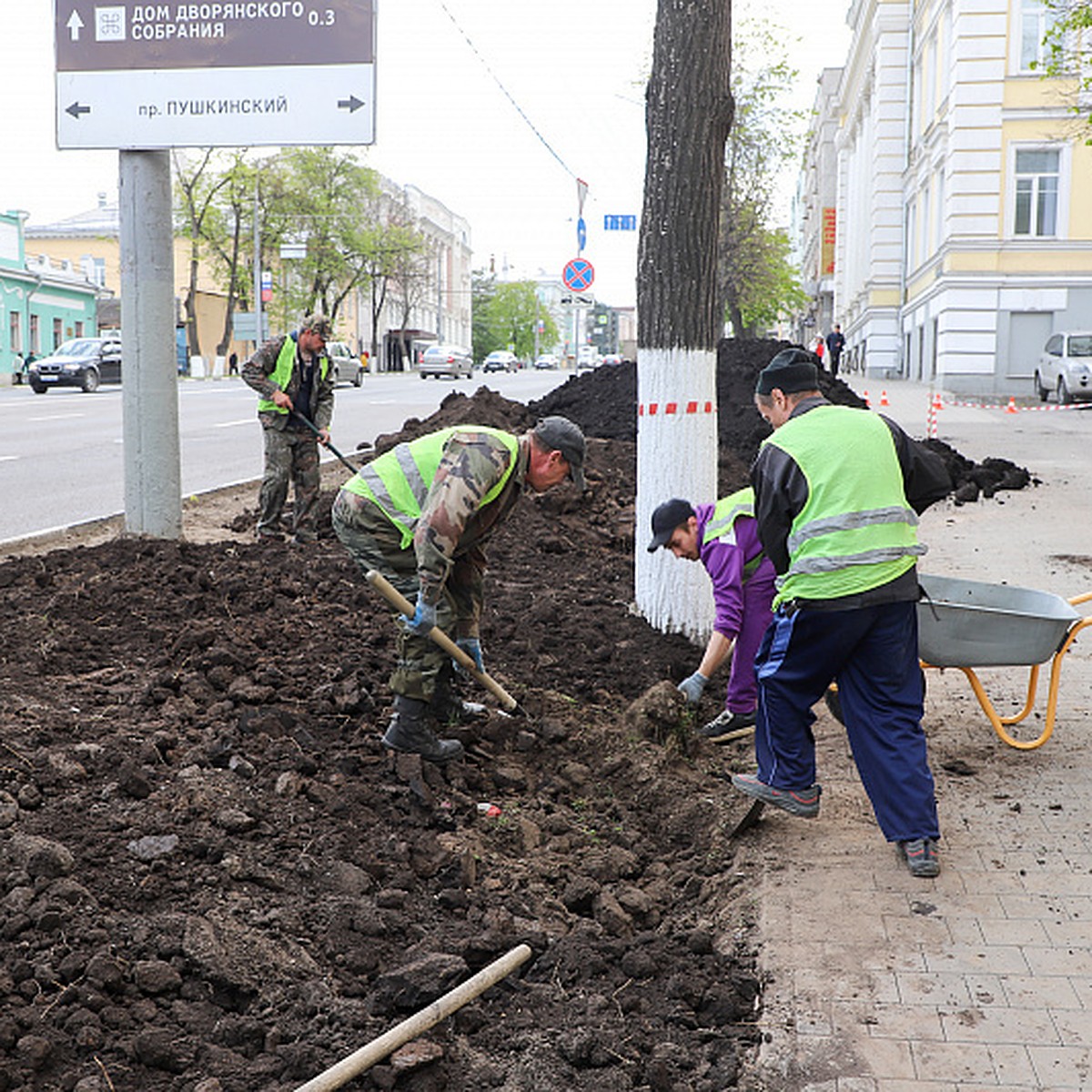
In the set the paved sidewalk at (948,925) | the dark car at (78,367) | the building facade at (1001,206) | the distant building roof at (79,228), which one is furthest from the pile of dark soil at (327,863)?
the distant building roof at (79,228)

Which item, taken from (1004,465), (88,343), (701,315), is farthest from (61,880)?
(88,343)

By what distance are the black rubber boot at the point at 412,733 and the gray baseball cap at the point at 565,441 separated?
102 centimetres

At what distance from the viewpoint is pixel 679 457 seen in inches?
267

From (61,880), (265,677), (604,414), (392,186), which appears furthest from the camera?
(392,186)

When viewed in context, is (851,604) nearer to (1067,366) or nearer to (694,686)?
(694,686)

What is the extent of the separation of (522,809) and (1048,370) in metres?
27.4

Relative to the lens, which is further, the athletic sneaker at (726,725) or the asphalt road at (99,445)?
the asphalt road at (99,445)

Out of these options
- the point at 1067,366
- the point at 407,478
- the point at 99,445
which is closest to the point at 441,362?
the point at 1067,366

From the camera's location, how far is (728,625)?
5516 millimetres

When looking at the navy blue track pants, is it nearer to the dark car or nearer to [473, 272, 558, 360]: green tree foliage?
the dark car

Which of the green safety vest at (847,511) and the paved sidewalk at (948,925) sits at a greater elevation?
the green safety vest at (847,511)

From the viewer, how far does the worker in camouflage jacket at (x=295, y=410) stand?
9.38 metres

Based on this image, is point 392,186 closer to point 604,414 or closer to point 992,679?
point 604,414

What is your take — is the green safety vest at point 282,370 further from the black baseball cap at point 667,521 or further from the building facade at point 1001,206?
the building facade at point 1001,206
